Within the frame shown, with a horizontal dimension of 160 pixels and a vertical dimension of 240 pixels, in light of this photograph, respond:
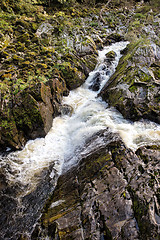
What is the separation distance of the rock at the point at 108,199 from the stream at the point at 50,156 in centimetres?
44

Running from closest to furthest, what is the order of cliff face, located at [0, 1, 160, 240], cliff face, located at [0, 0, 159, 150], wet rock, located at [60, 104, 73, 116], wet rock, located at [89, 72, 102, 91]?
cliff face, located at [0, 1, 160, 240] < cliff face, located at [0, 0, 159, 150] < wet rock, located at [60, 104, 73, 116] < wet rock, located at [89, 72, 102, 91]

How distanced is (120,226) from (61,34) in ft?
44.5

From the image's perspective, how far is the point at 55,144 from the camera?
653 centimetres

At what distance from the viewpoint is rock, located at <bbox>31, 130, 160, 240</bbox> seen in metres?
2.94

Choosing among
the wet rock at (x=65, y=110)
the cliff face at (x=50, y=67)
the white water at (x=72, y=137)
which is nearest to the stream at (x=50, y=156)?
the white water at (x=72, y=137)

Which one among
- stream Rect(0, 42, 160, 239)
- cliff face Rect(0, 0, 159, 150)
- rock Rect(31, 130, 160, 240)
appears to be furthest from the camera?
cliff face Rect(0, 0, 159, 150)

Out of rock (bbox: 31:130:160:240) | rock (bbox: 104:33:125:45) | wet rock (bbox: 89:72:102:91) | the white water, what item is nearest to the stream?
the white water

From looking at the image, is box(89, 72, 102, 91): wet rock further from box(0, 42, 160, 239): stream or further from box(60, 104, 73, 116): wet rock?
box(60, 104, 73, 116): wet rock

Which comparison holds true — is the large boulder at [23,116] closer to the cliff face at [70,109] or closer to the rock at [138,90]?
the cliff face at [70,109]

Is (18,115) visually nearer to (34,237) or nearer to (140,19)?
(34,237)

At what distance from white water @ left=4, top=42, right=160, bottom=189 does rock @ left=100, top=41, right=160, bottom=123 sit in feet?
1.56

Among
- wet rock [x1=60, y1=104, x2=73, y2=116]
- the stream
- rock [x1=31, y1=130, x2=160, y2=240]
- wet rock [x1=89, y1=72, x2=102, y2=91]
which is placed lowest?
rock [x1=31, y1=130, x2=160, y2=240]

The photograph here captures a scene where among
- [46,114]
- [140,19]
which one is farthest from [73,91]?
[140,19]

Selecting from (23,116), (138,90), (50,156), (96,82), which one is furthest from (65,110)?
(138,90)
